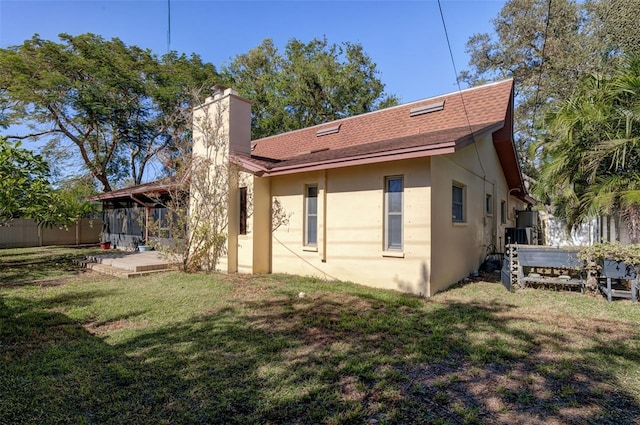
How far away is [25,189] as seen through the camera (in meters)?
9.01

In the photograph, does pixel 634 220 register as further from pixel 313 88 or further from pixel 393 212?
pixel 313 88

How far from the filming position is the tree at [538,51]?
45.7 ft

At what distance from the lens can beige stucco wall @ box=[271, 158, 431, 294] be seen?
6711 mm

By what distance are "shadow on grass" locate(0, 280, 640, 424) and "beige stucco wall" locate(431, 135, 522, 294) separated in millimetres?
2042

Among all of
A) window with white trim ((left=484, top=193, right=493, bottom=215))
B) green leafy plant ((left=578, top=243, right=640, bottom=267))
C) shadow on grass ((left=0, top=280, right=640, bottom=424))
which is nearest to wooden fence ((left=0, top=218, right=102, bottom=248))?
shadow on grass ((left=0, top=280, right=640, bottom=424))

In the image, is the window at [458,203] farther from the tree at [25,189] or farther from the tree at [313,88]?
the tree at [313,88]

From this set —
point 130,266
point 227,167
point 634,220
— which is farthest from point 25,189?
point 634,220

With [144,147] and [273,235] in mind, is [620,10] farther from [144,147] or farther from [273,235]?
[144,147]

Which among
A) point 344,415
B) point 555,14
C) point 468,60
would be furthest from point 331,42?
point 344,415

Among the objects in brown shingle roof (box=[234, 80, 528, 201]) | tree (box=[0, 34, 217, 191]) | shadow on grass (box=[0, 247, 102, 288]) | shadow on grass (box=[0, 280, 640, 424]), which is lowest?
shadow on grass (box=[0, 280, 640, 424])

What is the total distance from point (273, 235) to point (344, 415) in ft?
22.7

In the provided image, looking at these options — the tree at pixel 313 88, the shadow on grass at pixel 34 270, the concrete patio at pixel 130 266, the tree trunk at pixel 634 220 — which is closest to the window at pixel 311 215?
the concrete patio at pixel 130 266

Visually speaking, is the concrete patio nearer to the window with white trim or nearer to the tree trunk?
the window with white trim

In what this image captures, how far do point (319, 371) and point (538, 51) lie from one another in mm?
23039
